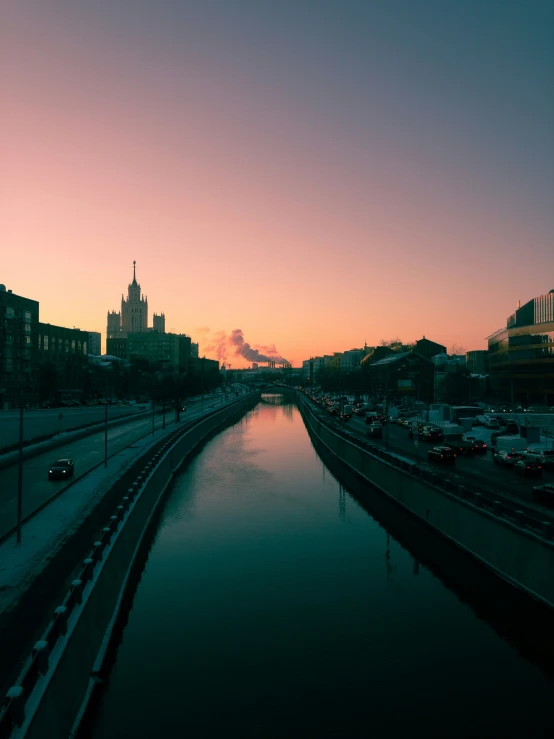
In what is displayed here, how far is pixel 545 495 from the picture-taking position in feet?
96.0

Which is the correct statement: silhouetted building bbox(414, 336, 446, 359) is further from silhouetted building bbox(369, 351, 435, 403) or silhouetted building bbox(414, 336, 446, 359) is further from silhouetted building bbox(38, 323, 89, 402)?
silhouetted building bbox(38, 323, 89, 402)

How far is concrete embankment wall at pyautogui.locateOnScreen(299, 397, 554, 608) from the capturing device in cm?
2167

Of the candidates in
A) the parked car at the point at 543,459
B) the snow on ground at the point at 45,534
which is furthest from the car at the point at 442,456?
the snow on ground at the point at 45,534

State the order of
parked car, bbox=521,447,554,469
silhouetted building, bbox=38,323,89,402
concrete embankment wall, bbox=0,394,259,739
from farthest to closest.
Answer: silhouetted building, bbox=38,323,89,402, parked car, bbox=521,447,554,469, concrete embankment wall, bbox=0,394,259,739

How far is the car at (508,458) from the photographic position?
137ft

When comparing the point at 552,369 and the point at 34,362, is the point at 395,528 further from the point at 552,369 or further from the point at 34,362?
the point at 34,362

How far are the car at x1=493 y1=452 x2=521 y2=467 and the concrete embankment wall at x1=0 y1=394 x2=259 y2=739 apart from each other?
29441 mm

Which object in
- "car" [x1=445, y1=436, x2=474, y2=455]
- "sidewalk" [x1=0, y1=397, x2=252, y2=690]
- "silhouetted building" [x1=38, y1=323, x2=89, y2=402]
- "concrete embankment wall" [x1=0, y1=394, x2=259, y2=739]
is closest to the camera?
"concrete embankment wall" [x1=0, y1=394, x2=259, y2=739]

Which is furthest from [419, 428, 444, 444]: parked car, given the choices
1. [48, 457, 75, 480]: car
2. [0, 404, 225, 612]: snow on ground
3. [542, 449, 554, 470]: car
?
[48, 457, 75, 480]: car

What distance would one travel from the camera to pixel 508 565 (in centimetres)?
2439

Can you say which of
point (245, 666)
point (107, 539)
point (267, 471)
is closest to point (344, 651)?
point (245, 666)

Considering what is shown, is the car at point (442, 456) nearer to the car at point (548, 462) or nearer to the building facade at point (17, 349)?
the car at point (548, 462)

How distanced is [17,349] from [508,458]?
9176 cm

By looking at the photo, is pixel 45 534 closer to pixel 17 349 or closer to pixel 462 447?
pixel 462 447
